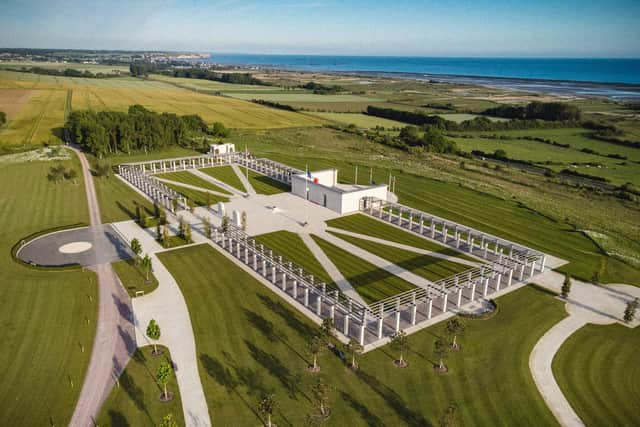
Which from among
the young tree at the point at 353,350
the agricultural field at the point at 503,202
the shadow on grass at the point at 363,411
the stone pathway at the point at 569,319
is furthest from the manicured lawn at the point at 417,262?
the shadow on grass at the point at 363,411

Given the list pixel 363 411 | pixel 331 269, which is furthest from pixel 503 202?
→ pixel 363 411

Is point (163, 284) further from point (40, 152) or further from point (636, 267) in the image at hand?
point (40, 152)

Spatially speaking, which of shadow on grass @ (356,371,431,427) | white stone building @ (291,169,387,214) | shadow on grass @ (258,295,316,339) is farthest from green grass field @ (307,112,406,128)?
shadow on grass @ (356,371,431,427)

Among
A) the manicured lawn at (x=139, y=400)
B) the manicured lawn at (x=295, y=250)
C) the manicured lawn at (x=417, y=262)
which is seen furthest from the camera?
the manicured lawn at (x=417, y=262)

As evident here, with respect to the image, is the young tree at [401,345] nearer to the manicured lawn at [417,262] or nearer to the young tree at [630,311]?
the manicured lawn at [417,262]

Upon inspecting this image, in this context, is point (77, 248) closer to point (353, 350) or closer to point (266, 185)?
point (266, 185)
